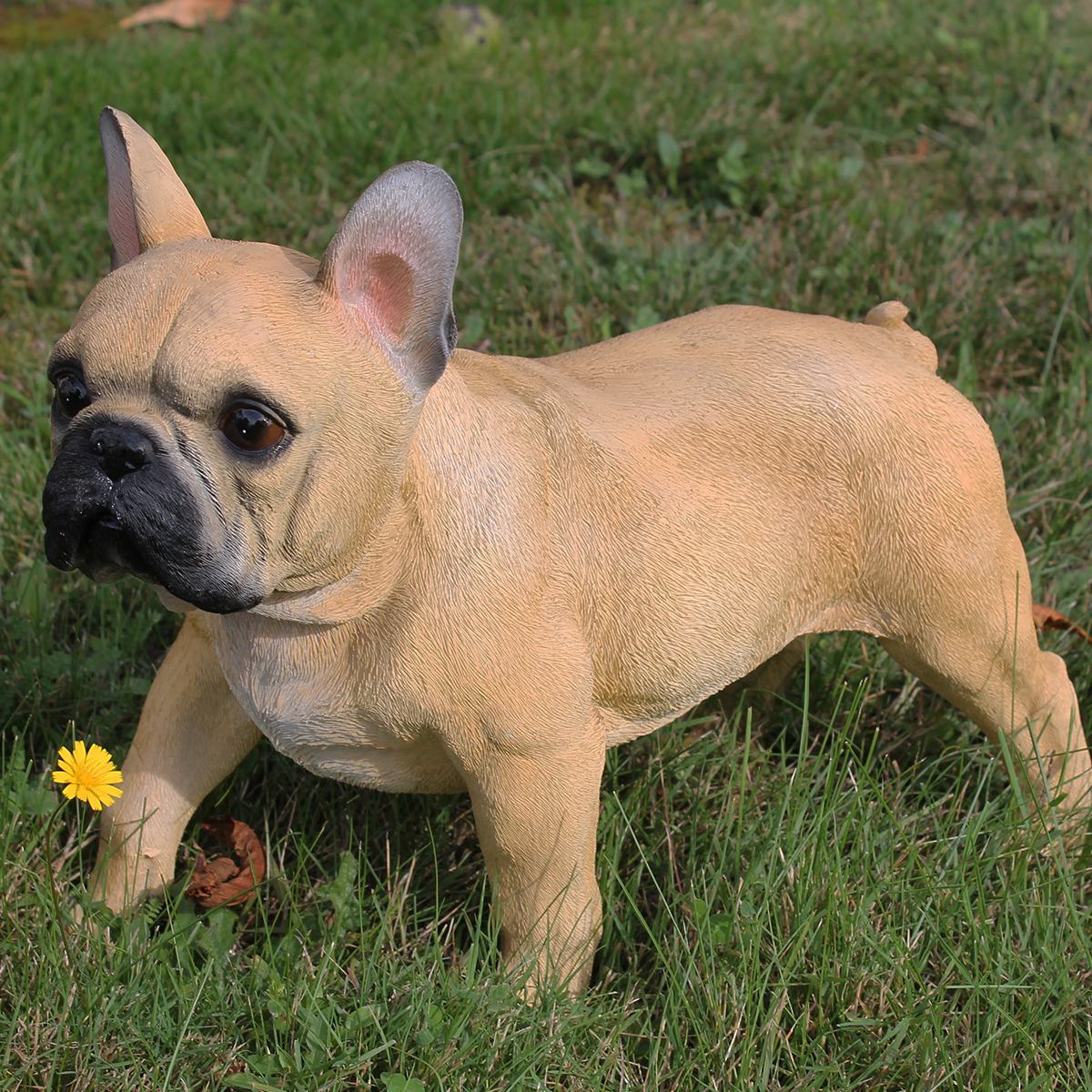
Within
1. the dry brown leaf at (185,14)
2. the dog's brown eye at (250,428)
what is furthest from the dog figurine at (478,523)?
the dry brown leaf at (185,14)

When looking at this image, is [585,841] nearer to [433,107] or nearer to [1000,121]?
[433,107]

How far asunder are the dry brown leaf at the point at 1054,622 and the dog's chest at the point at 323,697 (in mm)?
1373

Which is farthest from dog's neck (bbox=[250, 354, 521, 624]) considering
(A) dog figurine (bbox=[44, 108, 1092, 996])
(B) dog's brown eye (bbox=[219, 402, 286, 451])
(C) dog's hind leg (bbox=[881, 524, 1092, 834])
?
(C) dog's hind leg (bbox=[881, 524, 1092, 834])

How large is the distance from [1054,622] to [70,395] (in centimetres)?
198

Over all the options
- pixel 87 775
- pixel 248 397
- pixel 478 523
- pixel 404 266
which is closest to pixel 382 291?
pixel 404 266

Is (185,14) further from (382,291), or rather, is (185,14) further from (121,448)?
(121,448)

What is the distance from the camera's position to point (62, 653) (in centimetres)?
261

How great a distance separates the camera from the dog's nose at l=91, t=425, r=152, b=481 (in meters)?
1.52

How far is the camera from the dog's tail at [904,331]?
2.22 m

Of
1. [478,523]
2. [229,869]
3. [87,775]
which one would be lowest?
[229,869]

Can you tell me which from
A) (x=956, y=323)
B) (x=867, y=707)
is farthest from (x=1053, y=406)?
(x=867, y=707)

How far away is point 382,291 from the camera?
1639mm

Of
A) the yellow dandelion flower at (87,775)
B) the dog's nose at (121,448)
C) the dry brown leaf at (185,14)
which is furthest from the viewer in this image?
Result: the dry brown leaf at (185,14)

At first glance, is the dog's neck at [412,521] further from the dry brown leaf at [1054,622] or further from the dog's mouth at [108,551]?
the dry brown leaf at [1054,622]
